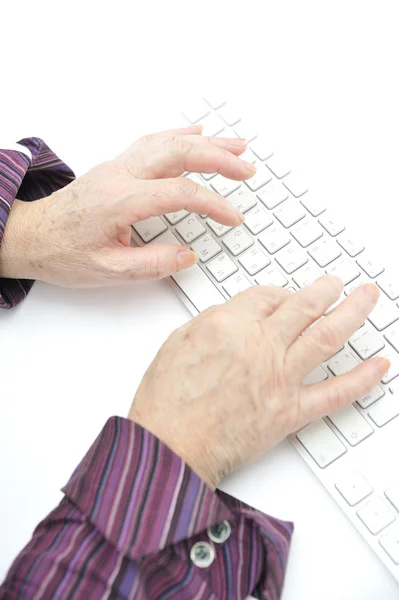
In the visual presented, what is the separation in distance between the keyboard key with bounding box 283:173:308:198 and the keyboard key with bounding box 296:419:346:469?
275 mm

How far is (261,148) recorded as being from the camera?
781mm

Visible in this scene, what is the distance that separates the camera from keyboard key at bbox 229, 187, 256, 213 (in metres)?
0.74

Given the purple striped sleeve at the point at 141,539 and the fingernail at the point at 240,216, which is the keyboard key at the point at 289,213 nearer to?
the fingernail at the point at 240,216

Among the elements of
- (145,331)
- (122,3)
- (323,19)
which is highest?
(122,3)

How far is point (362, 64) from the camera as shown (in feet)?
2.82

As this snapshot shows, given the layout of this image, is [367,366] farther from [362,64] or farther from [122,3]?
[122,3]

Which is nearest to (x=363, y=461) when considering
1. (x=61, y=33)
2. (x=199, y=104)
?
(x=199, y=104)

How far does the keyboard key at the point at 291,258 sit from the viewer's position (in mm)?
702

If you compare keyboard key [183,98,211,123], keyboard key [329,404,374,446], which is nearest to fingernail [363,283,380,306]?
keyboard key [329,404,374,446]

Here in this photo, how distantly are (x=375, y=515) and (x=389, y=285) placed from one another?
0.25 meters

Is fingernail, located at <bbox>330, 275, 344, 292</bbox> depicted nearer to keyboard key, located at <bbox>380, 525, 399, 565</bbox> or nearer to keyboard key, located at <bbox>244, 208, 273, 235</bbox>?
keyboard key, located at <bbox>244, 208, 273, 235</bbox>

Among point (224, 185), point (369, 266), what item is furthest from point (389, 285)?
point (224, 185)

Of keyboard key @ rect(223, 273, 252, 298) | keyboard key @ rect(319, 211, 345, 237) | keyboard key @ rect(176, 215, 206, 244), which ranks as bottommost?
keyboard key @ rect(319, 211, 345, 237)

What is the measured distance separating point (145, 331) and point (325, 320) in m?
0.22
